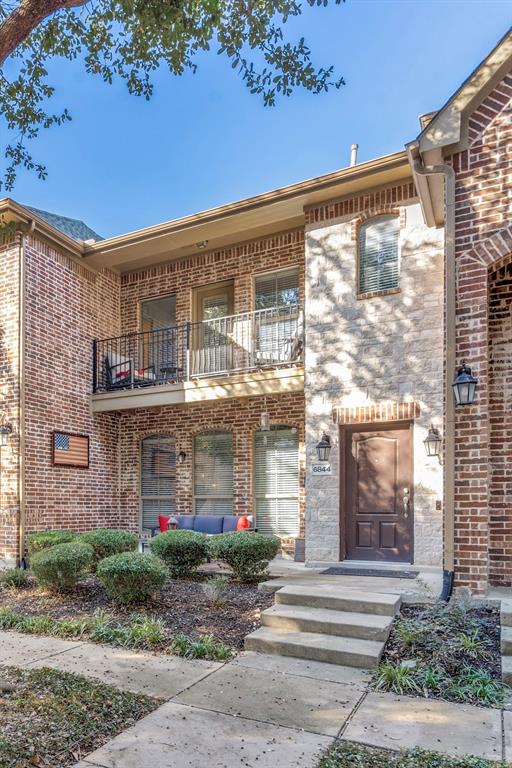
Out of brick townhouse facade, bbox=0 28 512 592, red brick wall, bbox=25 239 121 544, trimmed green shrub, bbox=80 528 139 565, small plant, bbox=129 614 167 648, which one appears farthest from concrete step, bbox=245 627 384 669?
red brick wall, bbox=25 239 121 544

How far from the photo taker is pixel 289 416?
31.9ft

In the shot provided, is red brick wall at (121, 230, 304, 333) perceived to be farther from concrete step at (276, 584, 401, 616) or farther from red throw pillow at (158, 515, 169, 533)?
concrete step at (276, 584, 401, 616)

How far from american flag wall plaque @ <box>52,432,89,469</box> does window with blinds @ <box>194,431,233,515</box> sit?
2.19m

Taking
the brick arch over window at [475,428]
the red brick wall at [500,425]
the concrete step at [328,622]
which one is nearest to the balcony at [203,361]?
the red brick wall at [500,425]

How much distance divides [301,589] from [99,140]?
24.7 ft

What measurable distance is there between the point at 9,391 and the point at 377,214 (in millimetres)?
6909

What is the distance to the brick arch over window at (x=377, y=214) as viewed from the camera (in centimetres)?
805

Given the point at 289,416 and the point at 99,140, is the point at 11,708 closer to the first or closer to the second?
the point at 289,416

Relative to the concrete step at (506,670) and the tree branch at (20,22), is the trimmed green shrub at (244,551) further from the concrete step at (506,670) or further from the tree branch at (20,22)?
the tree branch at (20,22)

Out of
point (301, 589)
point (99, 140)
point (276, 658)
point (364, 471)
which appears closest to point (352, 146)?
point (99, 140)

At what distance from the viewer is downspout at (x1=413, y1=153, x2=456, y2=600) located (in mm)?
5477

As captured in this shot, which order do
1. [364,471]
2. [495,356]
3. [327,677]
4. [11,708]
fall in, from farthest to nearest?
[364,471] < [495,356] < [327,677] < [11,708]

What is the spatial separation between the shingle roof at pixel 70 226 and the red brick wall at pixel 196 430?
34.9 feet

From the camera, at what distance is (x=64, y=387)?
33.9 ft
